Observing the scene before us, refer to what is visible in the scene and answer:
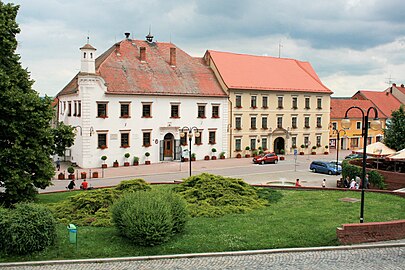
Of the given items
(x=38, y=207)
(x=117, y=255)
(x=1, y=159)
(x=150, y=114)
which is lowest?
(x=117, y=255)

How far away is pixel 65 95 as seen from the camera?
4728 centimetres

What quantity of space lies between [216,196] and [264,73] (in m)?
37.5

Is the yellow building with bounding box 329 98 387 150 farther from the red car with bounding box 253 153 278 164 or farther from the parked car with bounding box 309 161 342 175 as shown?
the parked car with bounding box 309 161 342 175

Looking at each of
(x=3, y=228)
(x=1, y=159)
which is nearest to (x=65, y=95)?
→ (x=1, y=159)

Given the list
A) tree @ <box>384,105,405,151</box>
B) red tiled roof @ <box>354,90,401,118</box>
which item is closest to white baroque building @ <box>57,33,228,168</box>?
tree @ <box>384,105,405,151</box>

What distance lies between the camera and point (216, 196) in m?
21.6

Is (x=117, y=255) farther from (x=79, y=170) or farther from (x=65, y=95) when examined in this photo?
(x=65, y=95)

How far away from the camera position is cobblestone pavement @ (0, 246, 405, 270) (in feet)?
44.1

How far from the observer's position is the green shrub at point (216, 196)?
1992cm

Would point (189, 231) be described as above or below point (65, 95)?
below

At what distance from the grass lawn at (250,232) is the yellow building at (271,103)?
3191 cm

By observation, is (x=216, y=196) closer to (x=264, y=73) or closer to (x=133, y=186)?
(x=133, y=186)

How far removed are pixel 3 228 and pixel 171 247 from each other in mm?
5389

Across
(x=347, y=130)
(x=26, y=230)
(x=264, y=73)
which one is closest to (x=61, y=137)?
(x=26, y=230)
